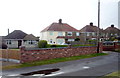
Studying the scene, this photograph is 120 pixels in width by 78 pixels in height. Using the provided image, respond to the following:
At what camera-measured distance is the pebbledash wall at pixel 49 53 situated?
1399cm

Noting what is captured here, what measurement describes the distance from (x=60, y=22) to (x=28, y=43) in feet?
46.9

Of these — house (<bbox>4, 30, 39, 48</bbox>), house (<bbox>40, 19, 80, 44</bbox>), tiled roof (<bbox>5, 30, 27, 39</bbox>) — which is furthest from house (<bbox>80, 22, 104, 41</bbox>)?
tiled roof (<bbox>5, 30, 27, 39</bbox>)

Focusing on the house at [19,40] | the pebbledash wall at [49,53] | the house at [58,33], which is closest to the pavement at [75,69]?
the pebbledash wall at [49,53]

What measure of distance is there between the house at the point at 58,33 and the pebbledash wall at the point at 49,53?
27011mm

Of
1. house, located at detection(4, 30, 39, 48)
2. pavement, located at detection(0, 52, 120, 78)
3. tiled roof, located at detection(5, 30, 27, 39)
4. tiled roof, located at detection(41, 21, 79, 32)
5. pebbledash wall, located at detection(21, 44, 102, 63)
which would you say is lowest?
pavement, located at detection(0, 52, 120, 78)

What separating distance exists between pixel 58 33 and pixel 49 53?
32.4 m

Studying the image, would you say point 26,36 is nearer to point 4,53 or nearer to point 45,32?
point 45,32

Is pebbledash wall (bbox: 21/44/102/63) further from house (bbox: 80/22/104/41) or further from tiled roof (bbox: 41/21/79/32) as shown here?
house (bbox: 80/22/104/41)

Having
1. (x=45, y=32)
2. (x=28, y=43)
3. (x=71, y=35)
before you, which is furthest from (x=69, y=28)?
(x=28, y=43)

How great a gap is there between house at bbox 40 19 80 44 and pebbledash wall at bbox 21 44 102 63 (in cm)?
2701

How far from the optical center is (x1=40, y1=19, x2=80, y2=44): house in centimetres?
4759

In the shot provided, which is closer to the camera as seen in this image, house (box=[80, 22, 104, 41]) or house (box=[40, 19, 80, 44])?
house (box=[40, 19, 80, 44])

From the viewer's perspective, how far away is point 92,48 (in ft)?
73.9

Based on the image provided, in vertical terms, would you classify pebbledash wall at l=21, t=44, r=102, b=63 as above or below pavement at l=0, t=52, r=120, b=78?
above
